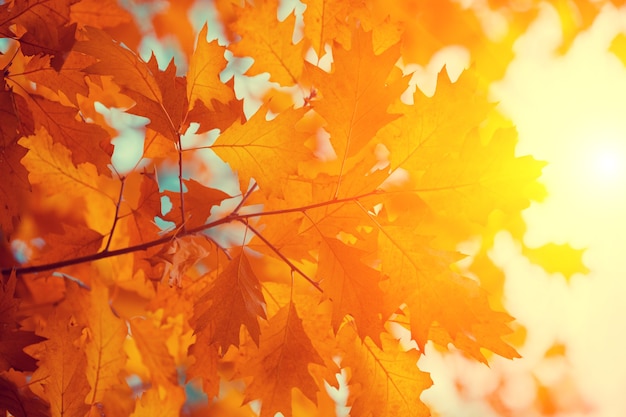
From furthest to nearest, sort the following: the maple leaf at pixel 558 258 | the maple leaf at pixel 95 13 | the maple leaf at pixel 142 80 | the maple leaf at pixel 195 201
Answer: the maple leaf at pixel 558 258 < the maple leaf at pixel 95 13 < the maple leaf at pixel 195 201 < the maple leaf at pixel 142 80

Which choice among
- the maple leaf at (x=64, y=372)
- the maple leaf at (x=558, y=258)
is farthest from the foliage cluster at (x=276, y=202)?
the maple leaf at (x=558, y=258)

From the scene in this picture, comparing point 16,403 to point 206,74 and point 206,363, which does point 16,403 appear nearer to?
point 206,363

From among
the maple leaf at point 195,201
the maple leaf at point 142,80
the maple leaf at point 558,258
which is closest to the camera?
the maple leaf at point 142,80

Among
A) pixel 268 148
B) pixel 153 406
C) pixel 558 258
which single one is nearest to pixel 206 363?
pixel 153 406

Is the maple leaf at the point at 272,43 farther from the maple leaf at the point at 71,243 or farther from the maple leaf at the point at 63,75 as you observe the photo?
the maple leaf at the point at 71,243

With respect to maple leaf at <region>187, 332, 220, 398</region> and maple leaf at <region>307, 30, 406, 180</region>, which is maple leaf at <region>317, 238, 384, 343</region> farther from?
maple leaf at <region>187, 332, 220, 398</region>

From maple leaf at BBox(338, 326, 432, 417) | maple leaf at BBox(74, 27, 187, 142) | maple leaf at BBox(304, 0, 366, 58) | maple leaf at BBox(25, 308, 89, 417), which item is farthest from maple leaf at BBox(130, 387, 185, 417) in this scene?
maple leaf at BBox(304, 0, 366, 58)
